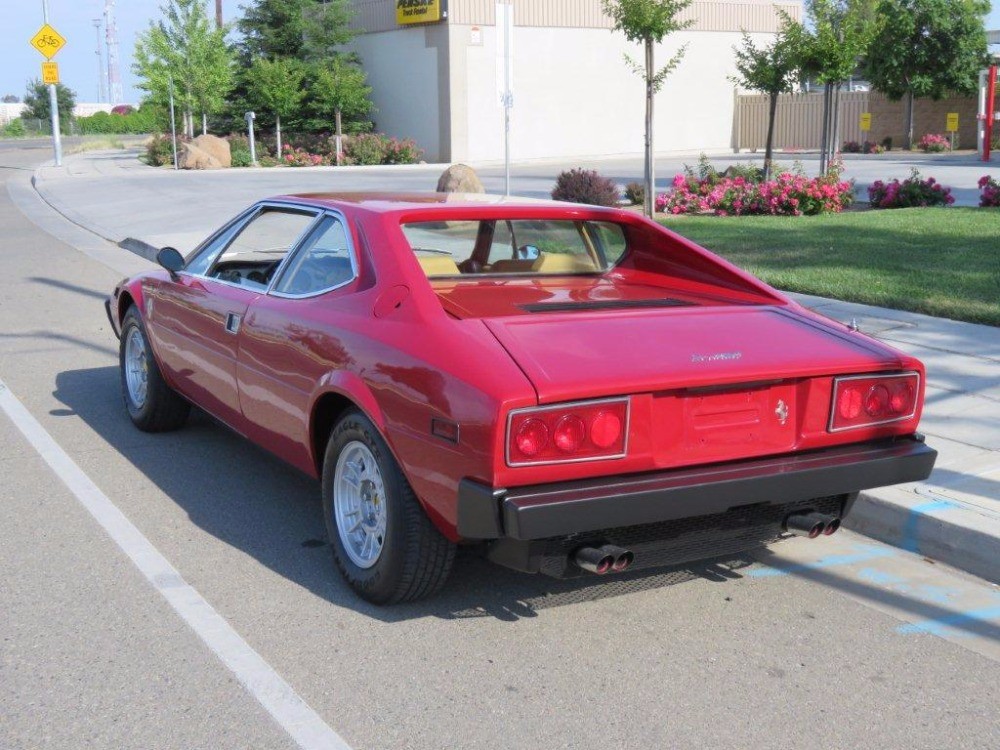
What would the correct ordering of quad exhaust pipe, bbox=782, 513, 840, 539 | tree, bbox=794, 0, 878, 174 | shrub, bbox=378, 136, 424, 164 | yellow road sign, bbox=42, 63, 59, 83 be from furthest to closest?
1. shrub, bbox=378, 136, 424, 164
2. yellow road sign, bbox=42, 63, 59, 83
3. tree, bbox=794, 0, 878, 174
4. quad exhaust pipe, bbox=782, 513, 840, 539

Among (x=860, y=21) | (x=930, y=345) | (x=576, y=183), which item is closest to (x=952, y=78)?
(x=860, y=21)

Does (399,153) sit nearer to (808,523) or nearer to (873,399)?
(873,399)

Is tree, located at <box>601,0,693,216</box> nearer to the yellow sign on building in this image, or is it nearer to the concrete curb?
the concrete curb

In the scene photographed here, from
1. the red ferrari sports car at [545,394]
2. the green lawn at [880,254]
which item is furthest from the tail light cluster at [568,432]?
the green lawn at [880,254]

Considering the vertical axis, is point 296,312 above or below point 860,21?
below

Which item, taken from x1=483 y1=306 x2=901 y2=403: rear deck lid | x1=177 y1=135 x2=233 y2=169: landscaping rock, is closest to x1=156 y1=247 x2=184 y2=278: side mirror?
x1=483 y1=306 x2=901 y2=403: rear deck lid

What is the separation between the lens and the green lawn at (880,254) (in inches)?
386

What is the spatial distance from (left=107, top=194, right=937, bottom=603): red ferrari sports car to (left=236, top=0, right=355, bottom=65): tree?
38205mm

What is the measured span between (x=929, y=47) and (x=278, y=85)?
2308 cm

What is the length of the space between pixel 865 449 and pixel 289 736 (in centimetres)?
227

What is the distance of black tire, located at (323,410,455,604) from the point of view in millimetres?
4109

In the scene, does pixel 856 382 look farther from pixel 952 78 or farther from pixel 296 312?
pixel 952 78

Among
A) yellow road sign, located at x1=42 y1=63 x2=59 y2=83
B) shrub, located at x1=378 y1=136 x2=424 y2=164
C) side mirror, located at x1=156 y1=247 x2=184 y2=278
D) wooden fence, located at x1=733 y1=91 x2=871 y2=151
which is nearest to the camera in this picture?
side mirror, located at x1=156 y1=247 x2=184 y2=278

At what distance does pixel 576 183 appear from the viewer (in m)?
18.1
